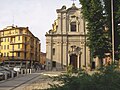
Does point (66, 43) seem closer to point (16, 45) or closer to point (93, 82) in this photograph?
point (16, 45)

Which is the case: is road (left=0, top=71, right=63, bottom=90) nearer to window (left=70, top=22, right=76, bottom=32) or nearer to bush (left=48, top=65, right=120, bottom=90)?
bush (left=48, top=65, right=120, bottom=90)

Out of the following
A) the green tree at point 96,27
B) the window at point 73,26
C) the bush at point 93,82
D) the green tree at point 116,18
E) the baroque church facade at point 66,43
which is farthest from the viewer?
the window at point 73,26

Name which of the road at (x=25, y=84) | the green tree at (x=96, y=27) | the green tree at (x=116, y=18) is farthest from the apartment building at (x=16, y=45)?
the road at (x=25, y=84)

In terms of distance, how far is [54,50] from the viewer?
76.3 metres

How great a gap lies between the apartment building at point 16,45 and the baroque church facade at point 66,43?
35.8 metres

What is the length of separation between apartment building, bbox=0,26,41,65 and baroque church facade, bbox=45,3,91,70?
35762 mm

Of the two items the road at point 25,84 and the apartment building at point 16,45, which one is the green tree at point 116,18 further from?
the apartment building at point 16,45

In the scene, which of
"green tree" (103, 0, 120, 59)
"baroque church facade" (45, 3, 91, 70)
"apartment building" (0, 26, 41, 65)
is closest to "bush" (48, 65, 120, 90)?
"green tree" (103, 0, 120, 59)

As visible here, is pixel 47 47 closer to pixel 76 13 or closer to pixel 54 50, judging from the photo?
pixel 54 50

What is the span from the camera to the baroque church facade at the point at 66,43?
75438mm

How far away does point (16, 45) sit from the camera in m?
115

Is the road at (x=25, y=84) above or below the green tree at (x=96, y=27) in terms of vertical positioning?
below

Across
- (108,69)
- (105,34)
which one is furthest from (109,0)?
(108,69)

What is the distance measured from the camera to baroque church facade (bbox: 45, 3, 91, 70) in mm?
75438
